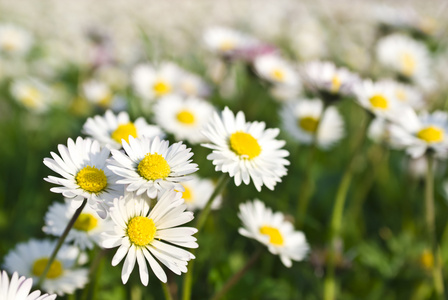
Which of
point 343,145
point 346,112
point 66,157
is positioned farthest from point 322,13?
point 66,157

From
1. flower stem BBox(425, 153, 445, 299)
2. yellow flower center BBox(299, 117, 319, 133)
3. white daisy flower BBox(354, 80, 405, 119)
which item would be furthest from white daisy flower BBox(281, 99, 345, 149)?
flower stem BBox(425, 153, 445, 299)

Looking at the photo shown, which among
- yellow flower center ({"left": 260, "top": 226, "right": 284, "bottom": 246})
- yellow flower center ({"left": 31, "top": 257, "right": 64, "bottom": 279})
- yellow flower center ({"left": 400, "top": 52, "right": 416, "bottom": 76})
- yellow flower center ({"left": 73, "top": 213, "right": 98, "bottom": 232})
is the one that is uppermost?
yellow flower center ({"left": 400, "top": 52, "right": 416, "bottom": 76})

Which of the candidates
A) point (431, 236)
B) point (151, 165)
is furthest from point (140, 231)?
point (431, 236)

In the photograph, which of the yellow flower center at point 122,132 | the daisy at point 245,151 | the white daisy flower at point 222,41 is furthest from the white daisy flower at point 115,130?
the white daisy flower at point 222,41

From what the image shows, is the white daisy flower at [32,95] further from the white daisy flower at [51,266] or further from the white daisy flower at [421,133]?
the white daisy flower at [421,133]

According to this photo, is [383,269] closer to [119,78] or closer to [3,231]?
[3,231]

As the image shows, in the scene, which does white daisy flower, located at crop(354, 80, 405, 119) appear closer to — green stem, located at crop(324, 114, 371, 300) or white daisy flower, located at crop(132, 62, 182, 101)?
green stem, located at crop(324, 114, 371, 300)

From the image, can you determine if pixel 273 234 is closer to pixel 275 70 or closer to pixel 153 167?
pixel 153 167
